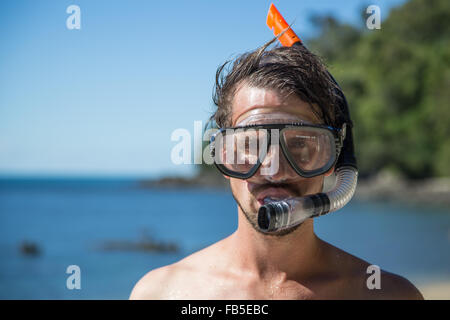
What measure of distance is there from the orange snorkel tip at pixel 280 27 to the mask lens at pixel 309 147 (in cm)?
49

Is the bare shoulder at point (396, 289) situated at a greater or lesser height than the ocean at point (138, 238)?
greater

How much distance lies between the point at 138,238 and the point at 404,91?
23610mm

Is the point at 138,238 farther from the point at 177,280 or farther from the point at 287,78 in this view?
the point at 287,78

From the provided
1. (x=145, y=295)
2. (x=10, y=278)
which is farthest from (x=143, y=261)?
(x=145, y=295)

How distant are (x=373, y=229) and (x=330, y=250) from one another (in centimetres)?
2045

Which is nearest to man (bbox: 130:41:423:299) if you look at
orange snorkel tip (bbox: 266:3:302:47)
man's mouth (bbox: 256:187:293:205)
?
man's mouth (bbox: 256:187:293:205)

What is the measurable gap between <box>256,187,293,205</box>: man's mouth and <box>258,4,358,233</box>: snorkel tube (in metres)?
0.04

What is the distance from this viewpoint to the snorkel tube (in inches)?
59.1

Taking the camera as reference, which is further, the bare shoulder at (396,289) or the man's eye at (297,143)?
the bare shoulder at (396,289)

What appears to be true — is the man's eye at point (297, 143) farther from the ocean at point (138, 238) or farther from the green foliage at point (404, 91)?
the green foliage at point (404, 91)

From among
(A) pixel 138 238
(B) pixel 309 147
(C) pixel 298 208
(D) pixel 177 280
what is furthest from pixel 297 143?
(A) pixel 138 238

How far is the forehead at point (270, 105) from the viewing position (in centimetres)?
177

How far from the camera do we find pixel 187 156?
2.13 m

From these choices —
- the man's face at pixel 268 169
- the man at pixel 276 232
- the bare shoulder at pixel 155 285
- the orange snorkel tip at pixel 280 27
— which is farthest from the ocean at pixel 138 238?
the man's face at pixel 268 169
